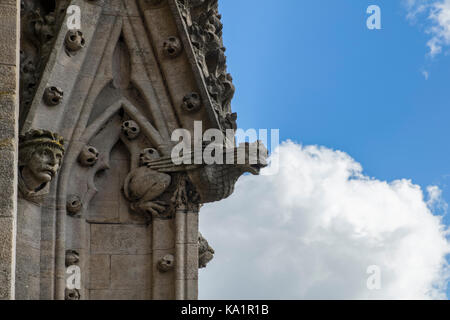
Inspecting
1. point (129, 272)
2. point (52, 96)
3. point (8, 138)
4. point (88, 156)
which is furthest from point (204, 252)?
point (8, 138)

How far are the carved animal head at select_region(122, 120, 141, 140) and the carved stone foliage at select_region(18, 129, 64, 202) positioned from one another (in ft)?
5.13

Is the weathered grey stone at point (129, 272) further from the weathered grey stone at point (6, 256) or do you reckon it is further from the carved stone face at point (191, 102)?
the weathered grey stone at point (6, 256)

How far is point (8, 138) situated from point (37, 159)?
6.98ft

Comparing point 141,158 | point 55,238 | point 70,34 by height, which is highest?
point 70,34

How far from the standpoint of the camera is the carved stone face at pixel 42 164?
54.7 feet

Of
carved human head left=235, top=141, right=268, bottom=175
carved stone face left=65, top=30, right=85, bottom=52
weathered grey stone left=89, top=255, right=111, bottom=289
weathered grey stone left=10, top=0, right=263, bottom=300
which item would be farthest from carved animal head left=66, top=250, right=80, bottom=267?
carved stone face left=65, top=30, right=85, bottom=52

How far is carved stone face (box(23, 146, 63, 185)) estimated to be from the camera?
16673mm

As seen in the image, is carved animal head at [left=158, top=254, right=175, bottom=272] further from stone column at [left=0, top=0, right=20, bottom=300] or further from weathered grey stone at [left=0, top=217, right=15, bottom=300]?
weathered grey stone at [left=0, top=217, right=15, bottom=300]

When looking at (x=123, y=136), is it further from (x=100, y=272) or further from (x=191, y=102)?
(x=100, y=272)

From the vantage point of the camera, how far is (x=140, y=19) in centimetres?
1888
